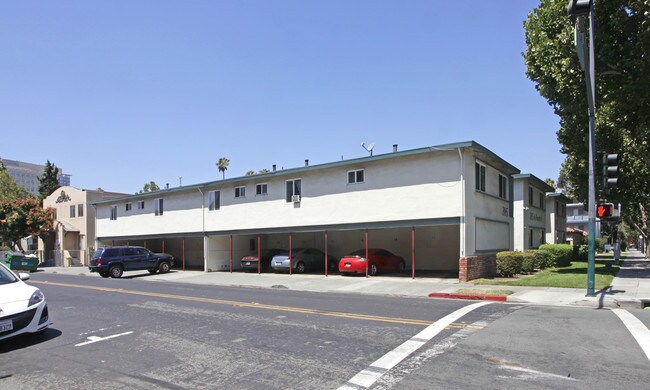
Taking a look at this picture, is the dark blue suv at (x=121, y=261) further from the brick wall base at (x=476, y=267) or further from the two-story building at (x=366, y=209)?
the brick wall base at (x=476, y=267)

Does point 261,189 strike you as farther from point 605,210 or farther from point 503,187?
point 605,210

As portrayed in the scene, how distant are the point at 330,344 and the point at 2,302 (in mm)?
5428

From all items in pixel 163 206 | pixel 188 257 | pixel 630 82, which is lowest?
pixel 188 257

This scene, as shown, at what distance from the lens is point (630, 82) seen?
17.3 m

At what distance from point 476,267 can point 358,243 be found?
35.0ft

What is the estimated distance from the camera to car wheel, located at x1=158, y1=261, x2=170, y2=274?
29.1 m

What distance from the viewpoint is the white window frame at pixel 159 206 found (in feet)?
110

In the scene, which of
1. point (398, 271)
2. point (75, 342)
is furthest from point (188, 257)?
point (75, 342)

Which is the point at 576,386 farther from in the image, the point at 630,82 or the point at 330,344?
the point at 630,82

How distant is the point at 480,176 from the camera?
69.1 ft

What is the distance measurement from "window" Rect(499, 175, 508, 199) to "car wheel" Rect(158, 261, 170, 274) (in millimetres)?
20725

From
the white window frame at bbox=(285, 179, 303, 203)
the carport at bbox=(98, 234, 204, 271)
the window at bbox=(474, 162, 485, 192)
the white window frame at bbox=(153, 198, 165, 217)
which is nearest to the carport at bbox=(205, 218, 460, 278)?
the white window frame at bbox=(285, 179, 303, 203)

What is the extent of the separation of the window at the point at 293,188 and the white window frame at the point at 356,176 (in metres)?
3.42

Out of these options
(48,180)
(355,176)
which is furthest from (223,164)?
(355,176)
